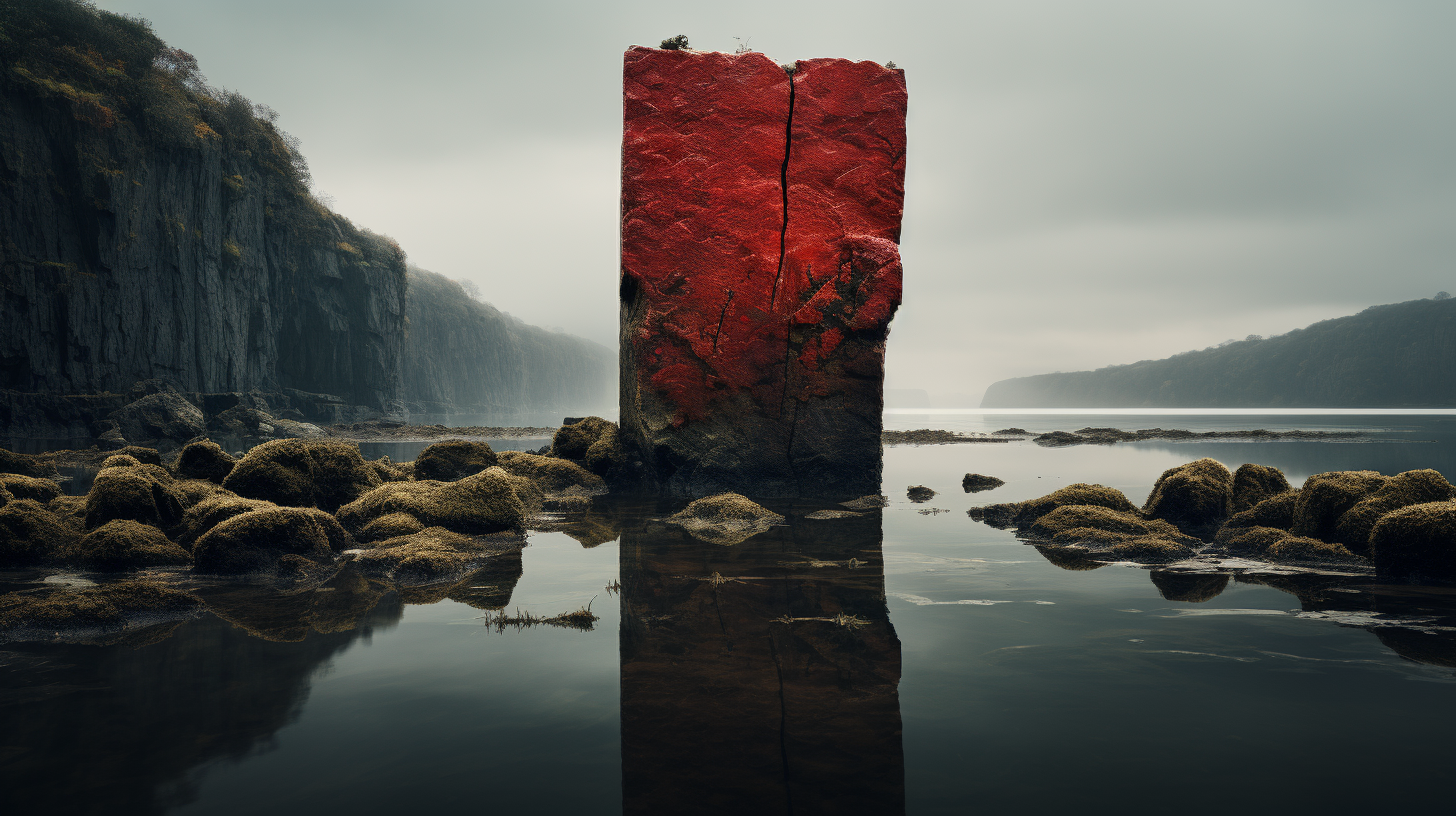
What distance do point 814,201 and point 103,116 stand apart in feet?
119

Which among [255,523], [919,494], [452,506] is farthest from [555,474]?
[919,494]

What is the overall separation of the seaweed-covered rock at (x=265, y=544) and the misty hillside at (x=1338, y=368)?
13415 centimetres

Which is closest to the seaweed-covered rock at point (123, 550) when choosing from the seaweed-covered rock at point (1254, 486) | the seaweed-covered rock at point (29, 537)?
the seaweed-covered rock at point (29, 537)

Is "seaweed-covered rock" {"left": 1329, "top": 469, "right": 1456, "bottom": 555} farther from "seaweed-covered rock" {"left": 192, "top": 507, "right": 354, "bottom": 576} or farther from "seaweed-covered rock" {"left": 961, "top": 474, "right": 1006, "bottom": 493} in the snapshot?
"seaweed-covered rock" {"left": 192, "top": 507, "right": 354, "bottom": 576}

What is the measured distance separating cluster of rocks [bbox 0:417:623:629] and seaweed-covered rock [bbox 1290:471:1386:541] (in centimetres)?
710

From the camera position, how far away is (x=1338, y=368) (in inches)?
4085

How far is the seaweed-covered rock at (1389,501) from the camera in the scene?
5.43 meters

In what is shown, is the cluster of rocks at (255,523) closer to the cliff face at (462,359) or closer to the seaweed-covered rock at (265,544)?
the seaweed-covered rock at (265,544)

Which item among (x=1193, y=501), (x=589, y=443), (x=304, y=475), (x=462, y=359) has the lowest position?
(x=1193, y=501)

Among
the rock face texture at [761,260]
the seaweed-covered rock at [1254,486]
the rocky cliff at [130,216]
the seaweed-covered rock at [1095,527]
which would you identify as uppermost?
the rocky cliff at [130,216]

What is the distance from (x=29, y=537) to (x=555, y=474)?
19.5 ft

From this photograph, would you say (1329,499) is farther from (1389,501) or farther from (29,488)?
(29,488)

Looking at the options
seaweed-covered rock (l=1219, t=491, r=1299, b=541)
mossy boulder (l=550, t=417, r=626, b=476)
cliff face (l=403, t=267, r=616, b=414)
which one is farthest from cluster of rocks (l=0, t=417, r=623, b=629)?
cliff face (l=403, t=267, r=616, b=414)

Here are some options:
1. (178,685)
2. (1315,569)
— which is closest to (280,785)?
(178,685)
